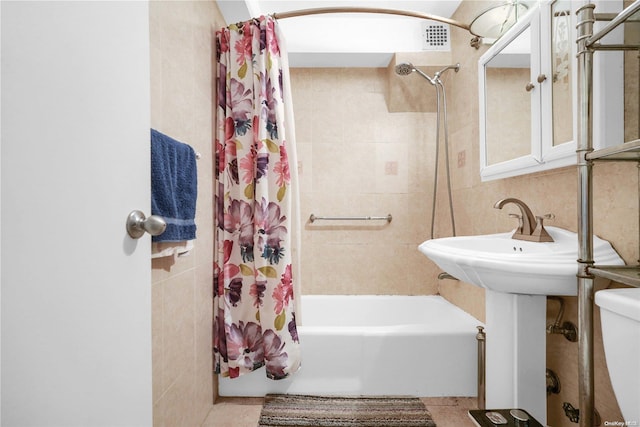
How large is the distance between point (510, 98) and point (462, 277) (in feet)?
2.88

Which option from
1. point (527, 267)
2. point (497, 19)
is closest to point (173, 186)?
point (527, 267)

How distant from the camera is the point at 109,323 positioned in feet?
1.61

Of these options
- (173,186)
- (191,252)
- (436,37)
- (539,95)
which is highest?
(436,37)

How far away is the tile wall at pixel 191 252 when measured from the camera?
3.51 ft

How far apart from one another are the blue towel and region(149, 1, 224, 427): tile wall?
0.27 ft

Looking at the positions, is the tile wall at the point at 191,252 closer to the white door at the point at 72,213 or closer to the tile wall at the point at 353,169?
the white door at the point at 72,213

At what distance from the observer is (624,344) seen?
738mm

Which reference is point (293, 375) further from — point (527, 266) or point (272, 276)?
point (527, 266)

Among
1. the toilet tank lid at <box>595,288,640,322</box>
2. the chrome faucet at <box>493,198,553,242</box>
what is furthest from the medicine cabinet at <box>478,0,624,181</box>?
the toilet tank lid at <box>595,288,640,322</box>

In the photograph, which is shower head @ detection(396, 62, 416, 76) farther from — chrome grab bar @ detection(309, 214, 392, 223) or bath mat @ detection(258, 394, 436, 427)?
bath mat @ detection(258, 394, 436, 427)

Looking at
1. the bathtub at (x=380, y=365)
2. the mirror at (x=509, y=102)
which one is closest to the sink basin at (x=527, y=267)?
the mirror at (x=509, y=102)

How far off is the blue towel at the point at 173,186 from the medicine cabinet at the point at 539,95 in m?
1.28

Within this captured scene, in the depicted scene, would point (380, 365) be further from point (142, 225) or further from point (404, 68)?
point (404, 68)

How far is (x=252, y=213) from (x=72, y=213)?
46.6 inches
